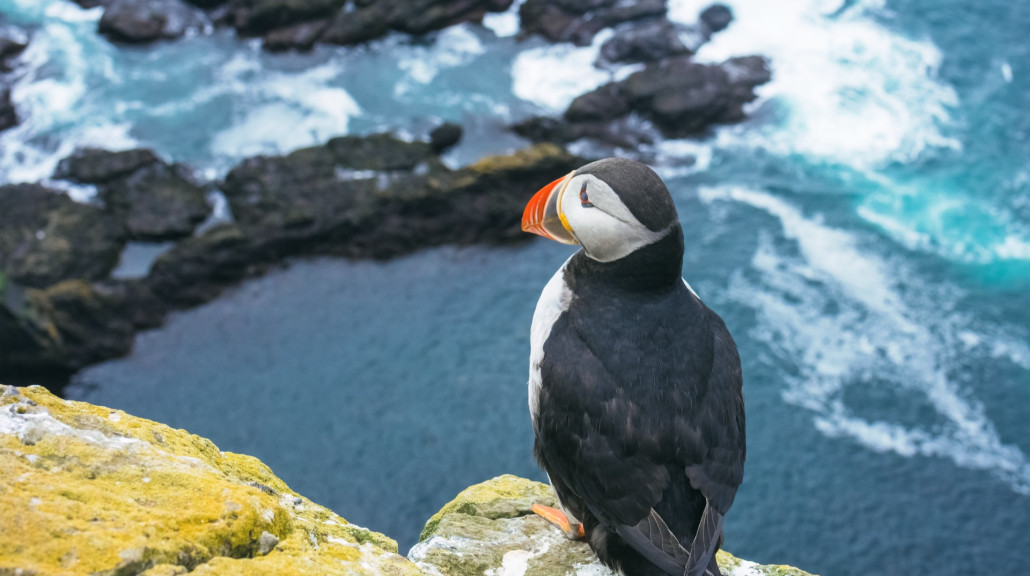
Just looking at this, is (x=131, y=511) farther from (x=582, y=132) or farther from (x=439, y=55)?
(x=439, y=55)

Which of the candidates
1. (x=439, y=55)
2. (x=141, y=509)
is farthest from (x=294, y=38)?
(x=141, y=509)

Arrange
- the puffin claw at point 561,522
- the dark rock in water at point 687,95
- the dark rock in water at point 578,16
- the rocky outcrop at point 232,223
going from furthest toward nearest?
1. the dark rock in water at point 578,16
2. the dark rock in water at point 687,95
3. the rocky outcrop at point 232,223
4. the puffin claw at point 561,522

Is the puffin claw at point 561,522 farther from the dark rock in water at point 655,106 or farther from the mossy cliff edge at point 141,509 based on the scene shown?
the dark rock in water at point 655,106

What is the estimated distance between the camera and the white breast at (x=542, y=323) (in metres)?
5.01

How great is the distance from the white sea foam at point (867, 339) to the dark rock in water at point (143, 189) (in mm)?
9154

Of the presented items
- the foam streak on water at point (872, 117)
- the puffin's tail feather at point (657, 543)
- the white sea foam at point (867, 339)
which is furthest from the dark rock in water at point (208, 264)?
the puffin's tail feather at point (657, 543)

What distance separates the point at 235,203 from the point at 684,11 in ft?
34.0

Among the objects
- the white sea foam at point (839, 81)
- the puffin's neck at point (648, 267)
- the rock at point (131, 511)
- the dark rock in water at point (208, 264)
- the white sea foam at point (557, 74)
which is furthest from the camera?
the white sea foam at point (557, 74)

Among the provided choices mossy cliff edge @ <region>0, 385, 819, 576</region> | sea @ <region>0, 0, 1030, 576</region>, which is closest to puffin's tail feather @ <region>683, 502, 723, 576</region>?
mossy cliff edge @ <region>0, 385, 819, 576</region>

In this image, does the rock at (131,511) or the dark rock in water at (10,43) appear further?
the dark rock in water at (10,43)

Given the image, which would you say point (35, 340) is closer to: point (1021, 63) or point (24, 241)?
point (24, 241)

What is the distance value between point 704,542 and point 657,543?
0.77 ft

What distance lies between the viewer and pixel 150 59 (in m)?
17.4

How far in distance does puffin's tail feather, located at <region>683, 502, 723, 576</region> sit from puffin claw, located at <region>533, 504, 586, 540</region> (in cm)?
95
